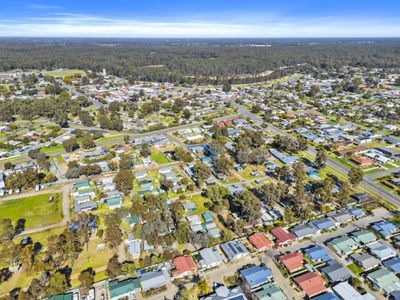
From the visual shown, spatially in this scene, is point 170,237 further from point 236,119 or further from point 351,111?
point 351,111

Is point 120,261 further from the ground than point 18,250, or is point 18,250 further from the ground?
point 18,250

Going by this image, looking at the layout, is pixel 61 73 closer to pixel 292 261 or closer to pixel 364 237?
pixel 292 261

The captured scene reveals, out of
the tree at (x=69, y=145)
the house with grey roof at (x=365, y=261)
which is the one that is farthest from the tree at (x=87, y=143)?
the house with grey roof at (x=365, y=261)

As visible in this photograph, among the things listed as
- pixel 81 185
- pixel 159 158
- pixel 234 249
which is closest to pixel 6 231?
pixel 81 185

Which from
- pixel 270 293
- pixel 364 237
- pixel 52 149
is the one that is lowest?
pixel 52 149

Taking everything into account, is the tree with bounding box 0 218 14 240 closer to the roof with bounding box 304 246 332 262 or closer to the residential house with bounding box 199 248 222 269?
the residential house with bounding box 199 248 222 269

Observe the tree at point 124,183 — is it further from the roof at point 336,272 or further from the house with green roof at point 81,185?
the roof at point 336,272

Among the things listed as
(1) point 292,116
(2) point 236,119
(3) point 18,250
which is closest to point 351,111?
(1) point 292,116
